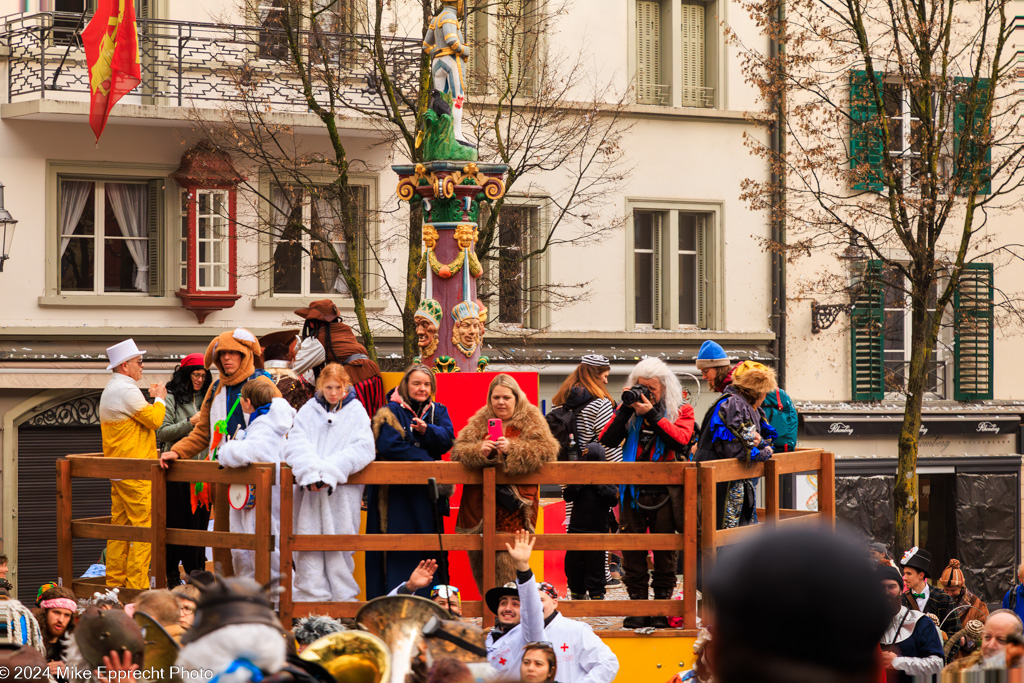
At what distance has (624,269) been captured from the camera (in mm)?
21359

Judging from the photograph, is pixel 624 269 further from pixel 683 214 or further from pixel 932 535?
pixel 932 535

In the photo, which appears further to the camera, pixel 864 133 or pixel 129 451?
pixel 864 133

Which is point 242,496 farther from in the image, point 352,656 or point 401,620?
point 352,656

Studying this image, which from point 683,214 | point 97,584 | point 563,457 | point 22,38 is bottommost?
point 97,584

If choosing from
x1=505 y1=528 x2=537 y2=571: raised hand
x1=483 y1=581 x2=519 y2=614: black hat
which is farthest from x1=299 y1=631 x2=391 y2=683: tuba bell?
x1=483 y1=581 x2=519 y2=614: black hat

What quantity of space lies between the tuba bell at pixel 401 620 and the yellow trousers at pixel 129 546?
4.70m

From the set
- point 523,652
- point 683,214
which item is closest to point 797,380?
point 683,214

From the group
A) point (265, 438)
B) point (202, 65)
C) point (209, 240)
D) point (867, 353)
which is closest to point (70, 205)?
point (209, 240)

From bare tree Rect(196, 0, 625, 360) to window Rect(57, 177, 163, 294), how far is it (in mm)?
1444

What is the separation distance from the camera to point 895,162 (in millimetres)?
17984

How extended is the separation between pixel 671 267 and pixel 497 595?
568 inches

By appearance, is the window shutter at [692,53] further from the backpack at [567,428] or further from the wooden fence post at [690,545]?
the wooden fence post at [690,545]

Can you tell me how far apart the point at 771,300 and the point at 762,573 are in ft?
68.4

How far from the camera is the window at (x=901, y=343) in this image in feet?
71.3
